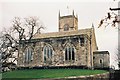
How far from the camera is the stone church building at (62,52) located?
129ft

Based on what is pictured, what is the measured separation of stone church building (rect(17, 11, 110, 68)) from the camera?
1545 inches

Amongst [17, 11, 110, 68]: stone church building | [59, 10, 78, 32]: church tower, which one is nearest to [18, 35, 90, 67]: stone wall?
[17, 11, 110, 68]: stone church building

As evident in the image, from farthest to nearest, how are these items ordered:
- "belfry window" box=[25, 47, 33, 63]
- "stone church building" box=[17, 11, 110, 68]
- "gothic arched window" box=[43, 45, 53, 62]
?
"belfry window" box=[25, 47, 33, 63], "gothic arched window" box=[43, 45, 53, 62], "stone church building" box=[17, 11, 110, 68]

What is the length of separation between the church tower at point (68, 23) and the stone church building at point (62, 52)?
11.1 meters

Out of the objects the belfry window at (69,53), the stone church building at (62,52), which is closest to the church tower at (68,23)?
the stone church building at (62,52)

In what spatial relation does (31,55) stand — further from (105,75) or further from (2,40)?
(105,75)

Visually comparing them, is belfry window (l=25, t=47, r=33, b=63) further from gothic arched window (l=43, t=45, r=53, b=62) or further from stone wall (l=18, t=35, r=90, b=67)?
gothic arched window (l=43, t=45, r=53, b=62)

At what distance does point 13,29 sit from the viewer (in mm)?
45688

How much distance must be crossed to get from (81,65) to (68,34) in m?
5.89

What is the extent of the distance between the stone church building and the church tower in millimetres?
11067

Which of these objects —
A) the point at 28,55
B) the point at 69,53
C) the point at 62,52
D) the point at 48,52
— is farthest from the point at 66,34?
the point at 28,55

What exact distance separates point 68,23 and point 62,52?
15747mm

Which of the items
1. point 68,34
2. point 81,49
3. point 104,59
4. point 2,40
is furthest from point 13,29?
point 104,59

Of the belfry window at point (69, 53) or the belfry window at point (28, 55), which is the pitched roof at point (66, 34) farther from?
the belfry window at point (28, 55)
